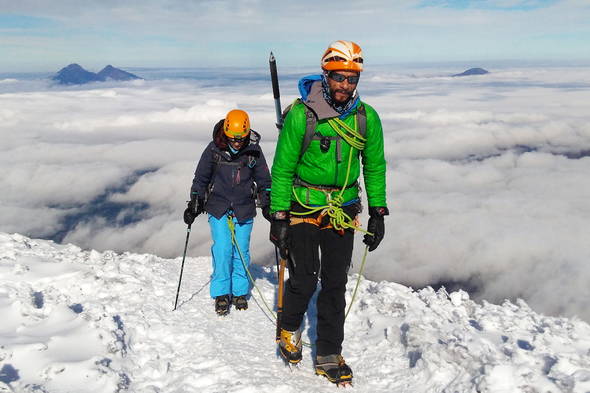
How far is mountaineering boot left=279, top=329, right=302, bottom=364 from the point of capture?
4540 millimetres

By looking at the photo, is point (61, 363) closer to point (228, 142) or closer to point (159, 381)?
point (159, 381)

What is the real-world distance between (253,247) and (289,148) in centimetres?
19414

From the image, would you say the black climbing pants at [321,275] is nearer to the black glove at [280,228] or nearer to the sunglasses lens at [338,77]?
the black glove at [280,228]

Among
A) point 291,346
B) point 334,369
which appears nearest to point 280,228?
point 291,346

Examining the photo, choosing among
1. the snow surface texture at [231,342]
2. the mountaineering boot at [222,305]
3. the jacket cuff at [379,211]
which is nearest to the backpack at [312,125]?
the jacket cuff at [379,211]

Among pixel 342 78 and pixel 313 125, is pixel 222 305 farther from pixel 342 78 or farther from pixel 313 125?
pixel 342 78

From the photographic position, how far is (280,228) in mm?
4074

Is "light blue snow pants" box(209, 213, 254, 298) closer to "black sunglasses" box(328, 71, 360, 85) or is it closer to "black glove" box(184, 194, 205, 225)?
"black glove" box(184, 194, 205, 225)

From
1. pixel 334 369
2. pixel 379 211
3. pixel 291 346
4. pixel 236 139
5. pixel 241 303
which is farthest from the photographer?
pixel 241 303

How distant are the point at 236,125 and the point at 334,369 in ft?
11.0

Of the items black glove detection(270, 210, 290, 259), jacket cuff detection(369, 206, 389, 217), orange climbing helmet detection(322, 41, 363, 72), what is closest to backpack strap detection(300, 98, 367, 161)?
orange climbing helmet detection(322, 41, 363, 72)

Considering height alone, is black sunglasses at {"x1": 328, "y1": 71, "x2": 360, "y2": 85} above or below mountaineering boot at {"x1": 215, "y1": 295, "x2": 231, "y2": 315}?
above

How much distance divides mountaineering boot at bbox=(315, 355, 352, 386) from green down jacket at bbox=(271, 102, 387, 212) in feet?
5.68

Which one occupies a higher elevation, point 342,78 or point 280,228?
point 342,78
